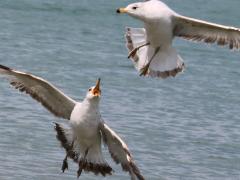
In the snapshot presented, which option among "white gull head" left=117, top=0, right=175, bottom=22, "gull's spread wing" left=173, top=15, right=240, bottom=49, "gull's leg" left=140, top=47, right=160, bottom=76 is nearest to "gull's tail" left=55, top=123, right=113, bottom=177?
"gull's leg" left=140, top=47, right=160, bottom=76

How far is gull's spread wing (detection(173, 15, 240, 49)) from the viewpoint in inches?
444

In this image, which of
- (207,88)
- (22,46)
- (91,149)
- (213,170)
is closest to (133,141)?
(213,170)

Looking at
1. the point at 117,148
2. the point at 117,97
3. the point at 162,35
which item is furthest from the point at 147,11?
the point at 117,97

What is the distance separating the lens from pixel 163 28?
10688 mm

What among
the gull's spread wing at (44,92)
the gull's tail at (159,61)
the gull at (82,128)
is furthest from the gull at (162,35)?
the gull's spread wing at (44,92)

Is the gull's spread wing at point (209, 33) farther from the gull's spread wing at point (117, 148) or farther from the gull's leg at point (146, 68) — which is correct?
the gull's spread wing at point (117, 148)

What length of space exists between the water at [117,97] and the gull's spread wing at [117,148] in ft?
5.10

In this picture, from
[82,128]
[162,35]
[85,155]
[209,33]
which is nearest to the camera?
[82,128]

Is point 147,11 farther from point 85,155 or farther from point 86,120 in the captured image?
point 85,155

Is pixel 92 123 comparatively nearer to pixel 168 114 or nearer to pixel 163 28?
pixel 163 28

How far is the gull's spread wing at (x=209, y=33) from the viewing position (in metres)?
11.3

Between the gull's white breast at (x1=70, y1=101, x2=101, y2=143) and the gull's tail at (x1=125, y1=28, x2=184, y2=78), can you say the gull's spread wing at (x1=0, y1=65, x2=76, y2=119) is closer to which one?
the gull's white breast at (x1=70, y1=101, x2=101, y2=143)

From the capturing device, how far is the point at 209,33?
11516 mm

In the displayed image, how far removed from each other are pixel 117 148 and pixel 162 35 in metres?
1.20
